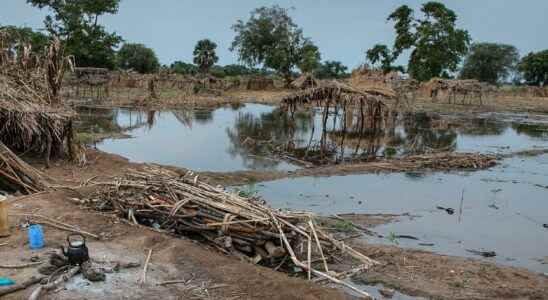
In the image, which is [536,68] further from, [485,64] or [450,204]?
[450,204]

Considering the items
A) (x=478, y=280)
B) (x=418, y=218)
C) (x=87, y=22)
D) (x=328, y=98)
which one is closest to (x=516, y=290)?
(x=478, y=280)

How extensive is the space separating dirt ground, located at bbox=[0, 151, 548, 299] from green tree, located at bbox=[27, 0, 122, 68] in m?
38.8

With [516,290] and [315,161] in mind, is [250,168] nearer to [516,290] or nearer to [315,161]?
[315,161]

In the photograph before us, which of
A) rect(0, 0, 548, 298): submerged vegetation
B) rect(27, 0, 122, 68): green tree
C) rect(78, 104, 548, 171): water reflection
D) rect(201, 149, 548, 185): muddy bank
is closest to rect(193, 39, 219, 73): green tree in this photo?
rect(27, 0, 122, 68): green tree

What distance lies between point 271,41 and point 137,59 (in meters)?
14.7

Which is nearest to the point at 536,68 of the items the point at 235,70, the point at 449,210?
the point at 235,70

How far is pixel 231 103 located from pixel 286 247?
30441mm

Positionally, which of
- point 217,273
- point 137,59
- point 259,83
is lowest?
point 217,273

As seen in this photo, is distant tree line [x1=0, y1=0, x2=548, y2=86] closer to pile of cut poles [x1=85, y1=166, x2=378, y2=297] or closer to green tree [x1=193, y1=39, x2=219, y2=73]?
green tree [x1=193, y1=39, x2=219, y2=73]

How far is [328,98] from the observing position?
59.5ft

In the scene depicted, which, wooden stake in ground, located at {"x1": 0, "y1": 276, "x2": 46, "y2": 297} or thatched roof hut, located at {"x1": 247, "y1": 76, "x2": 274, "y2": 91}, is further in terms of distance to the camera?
thatched roof hut, located at {"x1": 247, "y1": 76, "x2": 274, "y2": 91}

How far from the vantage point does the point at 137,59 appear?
58.9 metres

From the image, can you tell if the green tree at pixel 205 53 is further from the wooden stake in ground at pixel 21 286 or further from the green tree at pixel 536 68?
the wooden stake in ground at pixel 21 286

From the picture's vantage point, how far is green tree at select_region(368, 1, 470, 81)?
157 feet
